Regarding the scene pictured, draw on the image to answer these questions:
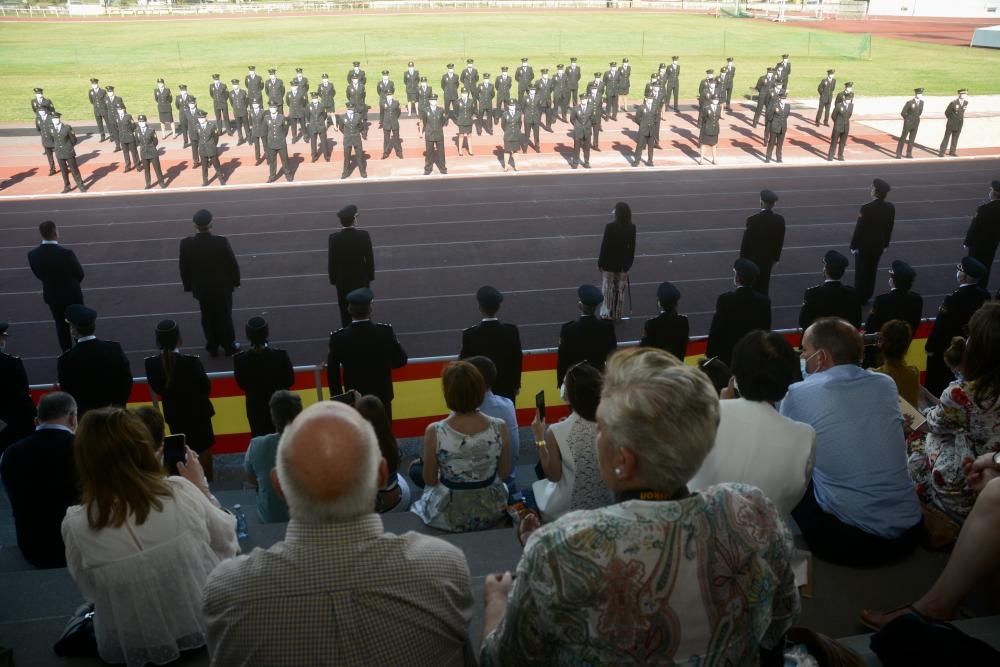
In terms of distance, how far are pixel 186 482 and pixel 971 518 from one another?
2.72m

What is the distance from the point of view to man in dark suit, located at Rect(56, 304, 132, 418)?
5.61m

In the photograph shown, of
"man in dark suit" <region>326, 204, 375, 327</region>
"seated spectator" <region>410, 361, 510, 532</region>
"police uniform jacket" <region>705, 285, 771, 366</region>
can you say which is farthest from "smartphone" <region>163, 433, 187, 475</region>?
"man in dark suit" <region>326, 204, 375, 327</region>

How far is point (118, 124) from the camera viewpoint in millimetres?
17125

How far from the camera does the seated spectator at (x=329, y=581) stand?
1761 millimetres

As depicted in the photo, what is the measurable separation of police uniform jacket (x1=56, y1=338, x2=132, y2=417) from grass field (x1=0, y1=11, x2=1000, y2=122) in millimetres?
22694

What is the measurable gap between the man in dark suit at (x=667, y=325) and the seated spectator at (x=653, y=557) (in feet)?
15.5

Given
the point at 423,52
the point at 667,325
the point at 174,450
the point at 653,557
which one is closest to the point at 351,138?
the point at 667,325

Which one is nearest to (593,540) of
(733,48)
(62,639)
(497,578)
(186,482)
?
(497,578)

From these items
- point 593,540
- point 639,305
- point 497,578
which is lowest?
point 639,305

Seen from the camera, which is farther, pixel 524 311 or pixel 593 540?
pixel 524 311

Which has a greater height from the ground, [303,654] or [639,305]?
[303,654]

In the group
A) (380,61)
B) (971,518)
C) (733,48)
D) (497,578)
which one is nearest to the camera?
(497,578)

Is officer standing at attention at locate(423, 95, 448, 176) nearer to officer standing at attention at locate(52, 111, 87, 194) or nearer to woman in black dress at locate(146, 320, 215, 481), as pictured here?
officer standing at attention at locate(52, 111, 87, 194)

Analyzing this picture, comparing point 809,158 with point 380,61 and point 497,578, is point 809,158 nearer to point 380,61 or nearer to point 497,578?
point 497,578
